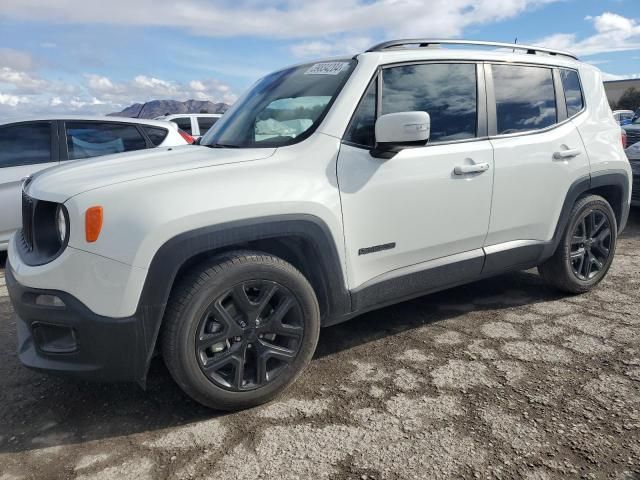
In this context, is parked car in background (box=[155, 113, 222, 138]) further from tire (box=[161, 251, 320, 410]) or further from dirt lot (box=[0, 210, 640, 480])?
tire (box=[161, 251, 320, 410])

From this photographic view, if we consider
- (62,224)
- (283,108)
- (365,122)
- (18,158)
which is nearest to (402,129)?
(365,122)

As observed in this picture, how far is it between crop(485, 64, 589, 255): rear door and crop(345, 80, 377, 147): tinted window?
90cm

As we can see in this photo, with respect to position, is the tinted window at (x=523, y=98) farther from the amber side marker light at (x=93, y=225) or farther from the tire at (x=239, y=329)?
the amber side marker light at (x=93, y=225)

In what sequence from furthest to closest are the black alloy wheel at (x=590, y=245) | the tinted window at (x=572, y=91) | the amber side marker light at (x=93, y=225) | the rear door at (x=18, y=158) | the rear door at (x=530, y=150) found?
the rear door at (x=18, y=158)
the black alloy wheel at (x=590, y=245)
the tinted window at (x=572, y=91)
the rear door at (x=530, y=150)
the amber side marker light at (x=93, y=225)

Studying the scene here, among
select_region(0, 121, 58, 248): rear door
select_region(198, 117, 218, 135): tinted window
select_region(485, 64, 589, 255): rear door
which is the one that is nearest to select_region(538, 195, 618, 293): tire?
select_region(485, 64, 589, 255): rear door

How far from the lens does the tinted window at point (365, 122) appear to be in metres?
2.74

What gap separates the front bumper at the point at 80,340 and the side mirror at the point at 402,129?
4.80ft

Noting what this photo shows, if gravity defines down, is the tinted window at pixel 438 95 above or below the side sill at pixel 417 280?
above

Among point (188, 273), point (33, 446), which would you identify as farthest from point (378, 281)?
point (33, 446)

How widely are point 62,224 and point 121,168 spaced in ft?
1.29

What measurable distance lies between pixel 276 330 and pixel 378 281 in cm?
66

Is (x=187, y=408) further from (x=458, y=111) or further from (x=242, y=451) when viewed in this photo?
(x=458, y=111)

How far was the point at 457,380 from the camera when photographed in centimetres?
276

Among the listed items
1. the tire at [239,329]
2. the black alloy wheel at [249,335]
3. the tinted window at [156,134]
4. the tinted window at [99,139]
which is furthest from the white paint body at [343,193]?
the tinted window at [156,134]
